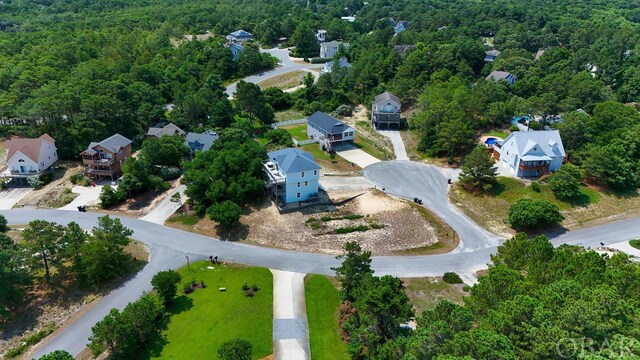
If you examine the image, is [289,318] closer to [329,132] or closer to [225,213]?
[225,213]

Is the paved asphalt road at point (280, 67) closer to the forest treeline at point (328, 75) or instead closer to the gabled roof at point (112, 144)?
the forest treeline at point (328, 75)

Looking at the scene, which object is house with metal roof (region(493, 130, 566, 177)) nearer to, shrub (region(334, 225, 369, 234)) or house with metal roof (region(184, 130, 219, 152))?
shrub (region(334, 225, 369, 234))

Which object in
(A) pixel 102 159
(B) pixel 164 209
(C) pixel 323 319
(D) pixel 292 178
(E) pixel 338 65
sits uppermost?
(E) pixel 338 65

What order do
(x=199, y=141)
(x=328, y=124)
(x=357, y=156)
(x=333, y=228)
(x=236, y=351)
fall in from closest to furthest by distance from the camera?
(x=236, y=351) < (x=333, y=228) < (x=199, y=141) < (x=357, y=156) < (x=328, y=124)

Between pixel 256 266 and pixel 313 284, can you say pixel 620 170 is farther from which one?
pixel 256 266

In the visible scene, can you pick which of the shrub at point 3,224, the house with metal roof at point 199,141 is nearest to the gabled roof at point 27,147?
the shrub at point 3,224

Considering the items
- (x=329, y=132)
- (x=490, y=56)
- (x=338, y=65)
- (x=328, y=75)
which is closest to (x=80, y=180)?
(x=329, y=132)

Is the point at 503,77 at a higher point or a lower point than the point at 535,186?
higher

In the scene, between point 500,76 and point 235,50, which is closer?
point 500,76

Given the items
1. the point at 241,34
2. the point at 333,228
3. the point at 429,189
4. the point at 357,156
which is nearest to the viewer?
the point at 333,228
